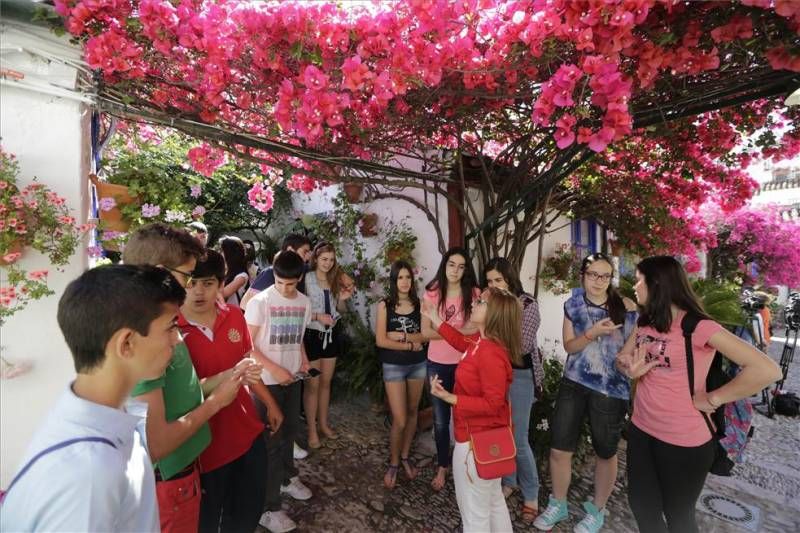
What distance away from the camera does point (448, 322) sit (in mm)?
3617

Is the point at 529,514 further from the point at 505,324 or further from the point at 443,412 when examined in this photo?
the point at 505,324

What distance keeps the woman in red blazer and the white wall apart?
227cm

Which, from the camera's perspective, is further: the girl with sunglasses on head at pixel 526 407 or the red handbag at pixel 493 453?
the girl with sunglasses on head at pixel 526 407

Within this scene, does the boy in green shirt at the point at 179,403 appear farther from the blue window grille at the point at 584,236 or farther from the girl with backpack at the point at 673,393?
the blue window grille at the point at 584,236

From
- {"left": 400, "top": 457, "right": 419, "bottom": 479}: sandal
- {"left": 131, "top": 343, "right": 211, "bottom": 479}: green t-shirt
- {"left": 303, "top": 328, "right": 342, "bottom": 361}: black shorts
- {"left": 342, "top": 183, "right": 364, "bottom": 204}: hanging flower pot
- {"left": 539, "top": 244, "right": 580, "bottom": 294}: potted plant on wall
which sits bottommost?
{"left": 400, "top": 457, "right": 419, "bottom": 479}: sandal

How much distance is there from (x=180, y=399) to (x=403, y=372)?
7.35 ft

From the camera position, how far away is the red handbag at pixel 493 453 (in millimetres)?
2342

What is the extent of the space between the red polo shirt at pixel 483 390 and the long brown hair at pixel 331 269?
89.8 inches

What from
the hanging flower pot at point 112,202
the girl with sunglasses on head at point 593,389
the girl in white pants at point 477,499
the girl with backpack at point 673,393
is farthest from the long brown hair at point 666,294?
the hanging flower pot at point 112,202

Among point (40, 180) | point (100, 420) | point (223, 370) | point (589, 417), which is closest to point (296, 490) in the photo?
point (223, 370)

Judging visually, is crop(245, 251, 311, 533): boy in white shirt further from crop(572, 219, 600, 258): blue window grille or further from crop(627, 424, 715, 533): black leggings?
crop(572, 219, 600, 258): blue window grille

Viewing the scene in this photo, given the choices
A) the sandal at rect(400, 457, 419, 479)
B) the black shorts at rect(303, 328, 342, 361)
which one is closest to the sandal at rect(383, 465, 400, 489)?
the sandal at rect(400, 457, 419, 479)

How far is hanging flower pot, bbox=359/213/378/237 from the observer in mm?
6082

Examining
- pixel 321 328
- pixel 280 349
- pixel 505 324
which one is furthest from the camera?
pixel 321 328
